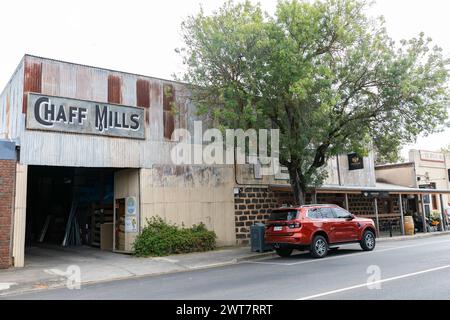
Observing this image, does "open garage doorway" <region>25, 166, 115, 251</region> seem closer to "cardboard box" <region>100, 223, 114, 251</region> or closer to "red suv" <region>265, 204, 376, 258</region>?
"cardboard box" <region>100, 223, 114, 251</region>

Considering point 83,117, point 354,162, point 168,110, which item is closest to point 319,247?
point 168,110

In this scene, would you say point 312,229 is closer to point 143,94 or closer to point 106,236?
point 143,94

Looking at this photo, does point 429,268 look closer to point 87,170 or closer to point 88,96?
point 88,96

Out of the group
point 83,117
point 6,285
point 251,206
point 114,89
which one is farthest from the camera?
point 251,206

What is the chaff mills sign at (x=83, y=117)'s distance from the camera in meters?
14.0

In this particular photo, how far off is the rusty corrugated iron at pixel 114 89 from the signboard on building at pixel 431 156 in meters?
26.9

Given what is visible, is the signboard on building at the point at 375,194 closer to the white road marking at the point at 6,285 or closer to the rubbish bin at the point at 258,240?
the rubbish bin at the point at 258,240

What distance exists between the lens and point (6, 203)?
13141 mm

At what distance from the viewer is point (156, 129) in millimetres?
16859

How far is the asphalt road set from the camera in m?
7.76

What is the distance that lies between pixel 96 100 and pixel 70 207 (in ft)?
28.6

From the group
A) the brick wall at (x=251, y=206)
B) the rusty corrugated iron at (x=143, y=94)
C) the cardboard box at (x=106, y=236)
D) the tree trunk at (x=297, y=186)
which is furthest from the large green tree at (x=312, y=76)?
the cardboard box at (x=106, y=236)

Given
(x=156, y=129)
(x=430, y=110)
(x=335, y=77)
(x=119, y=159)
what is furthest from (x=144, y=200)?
(x=430, y=110)

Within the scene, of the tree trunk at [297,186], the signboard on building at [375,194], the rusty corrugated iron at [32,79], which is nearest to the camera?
the rusty corrugated iron at [32,79]
